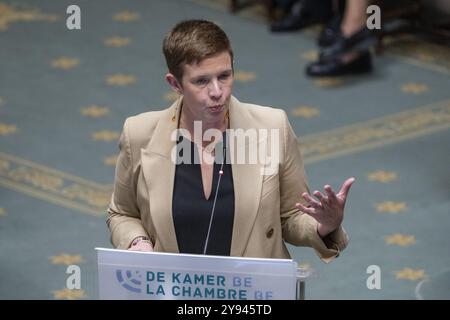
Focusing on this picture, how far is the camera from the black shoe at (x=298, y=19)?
29.1 ft

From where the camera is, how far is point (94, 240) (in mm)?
6270

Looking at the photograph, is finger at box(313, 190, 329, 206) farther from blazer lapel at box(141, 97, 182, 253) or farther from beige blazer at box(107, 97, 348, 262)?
blazer lapel at box(141, 97, 182, 253)

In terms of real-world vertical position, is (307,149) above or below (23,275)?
above

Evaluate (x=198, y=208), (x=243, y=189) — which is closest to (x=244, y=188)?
(x=243, y=189)

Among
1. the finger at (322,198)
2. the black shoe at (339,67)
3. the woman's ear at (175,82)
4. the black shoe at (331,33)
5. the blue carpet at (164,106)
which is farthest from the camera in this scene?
the black shoe at (331,33)

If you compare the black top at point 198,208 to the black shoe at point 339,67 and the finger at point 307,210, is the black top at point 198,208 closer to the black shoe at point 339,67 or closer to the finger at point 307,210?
the finger at point 307,210

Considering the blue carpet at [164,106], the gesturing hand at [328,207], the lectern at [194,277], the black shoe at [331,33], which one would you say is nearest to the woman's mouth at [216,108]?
the gesturing hand at [328,207]

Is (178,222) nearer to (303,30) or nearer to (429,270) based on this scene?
(429,270)

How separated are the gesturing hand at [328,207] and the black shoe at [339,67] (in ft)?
16.0

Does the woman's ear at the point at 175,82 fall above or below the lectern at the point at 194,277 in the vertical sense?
above

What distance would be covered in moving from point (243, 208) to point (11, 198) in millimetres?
3588

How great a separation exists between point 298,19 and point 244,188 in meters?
5.67
